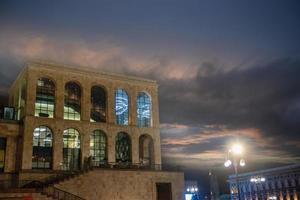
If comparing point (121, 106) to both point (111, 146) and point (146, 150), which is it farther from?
point (146, 150)

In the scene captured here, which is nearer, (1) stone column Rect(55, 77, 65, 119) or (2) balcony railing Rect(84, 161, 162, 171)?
(2) balcony railing Rect(84, 161, 162, 171)

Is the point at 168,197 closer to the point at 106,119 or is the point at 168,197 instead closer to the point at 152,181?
the point at 152,181

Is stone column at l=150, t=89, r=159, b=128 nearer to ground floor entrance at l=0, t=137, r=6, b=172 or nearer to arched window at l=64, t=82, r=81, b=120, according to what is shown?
arched window at l=64, t=82, r=81, b=120

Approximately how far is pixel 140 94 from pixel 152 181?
1581cm

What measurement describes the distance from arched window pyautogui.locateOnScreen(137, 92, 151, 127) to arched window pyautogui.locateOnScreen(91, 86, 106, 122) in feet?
19.0

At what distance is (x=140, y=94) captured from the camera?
5725 centimetres

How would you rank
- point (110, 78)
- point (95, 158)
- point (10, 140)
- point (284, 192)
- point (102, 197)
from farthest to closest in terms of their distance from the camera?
point (284, 192)
point (110, 78)
point (95, 158)
point (10, 140)
point (102, 197)

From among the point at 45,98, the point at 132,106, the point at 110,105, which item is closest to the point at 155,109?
the point at 132,106

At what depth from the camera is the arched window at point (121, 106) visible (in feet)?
179

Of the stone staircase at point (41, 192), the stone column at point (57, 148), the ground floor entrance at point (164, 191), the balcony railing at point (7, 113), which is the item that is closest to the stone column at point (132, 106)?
the ground floor entrance at point (164, 191)

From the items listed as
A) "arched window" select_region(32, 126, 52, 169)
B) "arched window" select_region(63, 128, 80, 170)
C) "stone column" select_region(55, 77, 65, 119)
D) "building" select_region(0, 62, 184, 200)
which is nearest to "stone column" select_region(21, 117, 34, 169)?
"building" select_region(0, 62, 184, 200)

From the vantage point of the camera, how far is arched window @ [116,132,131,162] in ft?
172

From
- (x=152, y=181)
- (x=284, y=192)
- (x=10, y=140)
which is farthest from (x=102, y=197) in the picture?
(x=284, y=192)

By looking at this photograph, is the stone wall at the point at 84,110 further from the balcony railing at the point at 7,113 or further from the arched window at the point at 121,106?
the balcony railing at the point at 7,113
